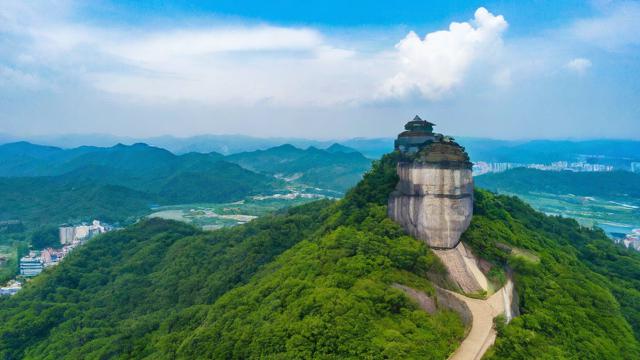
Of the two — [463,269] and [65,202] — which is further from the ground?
[463,269]

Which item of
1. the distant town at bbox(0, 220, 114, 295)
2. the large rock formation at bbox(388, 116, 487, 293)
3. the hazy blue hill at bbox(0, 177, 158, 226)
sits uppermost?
the large rock formation at bbox(388, 116, 487, 293)

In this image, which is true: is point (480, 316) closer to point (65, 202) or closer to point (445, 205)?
point (445, 205)

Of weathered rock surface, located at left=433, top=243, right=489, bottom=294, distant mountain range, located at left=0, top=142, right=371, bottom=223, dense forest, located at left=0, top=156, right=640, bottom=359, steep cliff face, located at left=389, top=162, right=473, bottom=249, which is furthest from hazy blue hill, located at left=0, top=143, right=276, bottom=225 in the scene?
weathered rock surface, located at left=433, top=243, right=489, bottom=294

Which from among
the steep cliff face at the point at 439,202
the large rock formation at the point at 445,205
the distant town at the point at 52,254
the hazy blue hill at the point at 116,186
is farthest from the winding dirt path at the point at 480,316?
the hazy blue hill at the point at 116,186

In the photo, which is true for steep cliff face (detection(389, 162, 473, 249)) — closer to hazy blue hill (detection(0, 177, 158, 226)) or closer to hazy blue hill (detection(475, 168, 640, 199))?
hazy blue hill (detection(0, 177, 158, 226))

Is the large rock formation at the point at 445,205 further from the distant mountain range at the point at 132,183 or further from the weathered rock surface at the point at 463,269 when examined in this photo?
the distant mountain range at the point at 132,183

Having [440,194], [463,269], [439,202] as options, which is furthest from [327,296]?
[440,194]

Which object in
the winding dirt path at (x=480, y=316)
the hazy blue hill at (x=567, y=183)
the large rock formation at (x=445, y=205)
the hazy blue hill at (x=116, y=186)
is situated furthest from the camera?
the hazy blue hill at (x=567, y=183)
